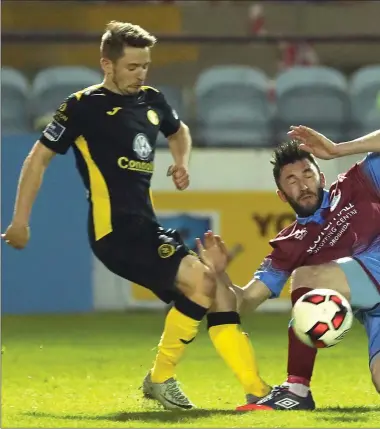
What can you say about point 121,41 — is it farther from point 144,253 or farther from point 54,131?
point 144,253

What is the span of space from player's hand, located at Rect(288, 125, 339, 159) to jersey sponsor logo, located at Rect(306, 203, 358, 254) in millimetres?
271

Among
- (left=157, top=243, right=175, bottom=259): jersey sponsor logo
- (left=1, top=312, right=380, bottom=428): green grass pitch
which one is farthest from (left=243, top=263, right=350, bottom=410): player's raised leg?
(left=157, top=243, right=175, bottom=259): jersey sponsor logo

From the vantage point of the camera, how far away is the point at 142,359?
6.95 meters

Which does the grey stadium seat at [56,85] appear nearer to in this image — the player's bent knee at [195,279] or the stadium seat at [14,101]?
the stadium seat at [14,101]

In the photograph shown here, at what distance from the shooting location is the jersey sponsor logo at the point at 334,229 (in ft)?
16.2

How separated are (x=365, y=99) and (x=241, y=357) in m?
6.20

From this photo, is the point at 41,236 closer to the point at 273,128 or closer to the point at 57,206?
the point at 57,206

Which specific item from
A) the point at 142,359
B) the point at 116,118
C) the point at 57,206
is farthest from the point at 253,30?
the point at 116,118

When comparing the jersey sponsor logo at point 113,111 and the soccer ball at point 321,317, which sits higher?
the jersey sponsor logo at point 113,111

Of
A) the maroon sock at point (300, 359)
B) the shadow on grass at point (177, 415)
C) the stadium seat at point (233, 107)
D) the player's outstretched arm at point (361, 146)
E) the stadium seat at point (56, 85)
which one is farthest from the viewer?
the stadium seat at point (56, 85)

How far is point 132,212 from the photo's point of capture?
16.2ft

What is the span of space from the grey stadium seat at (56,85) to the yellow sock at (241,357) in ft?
18.7

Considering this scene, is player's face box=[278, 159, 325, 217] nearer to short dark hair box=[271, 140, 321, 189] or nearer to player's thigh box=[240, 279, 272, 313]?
short dark hair box=[271, 140, 321, 189]

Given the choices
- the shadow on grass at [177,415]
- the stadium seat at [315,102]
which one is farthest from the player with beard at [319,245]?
the stadium seat at [315,102]
